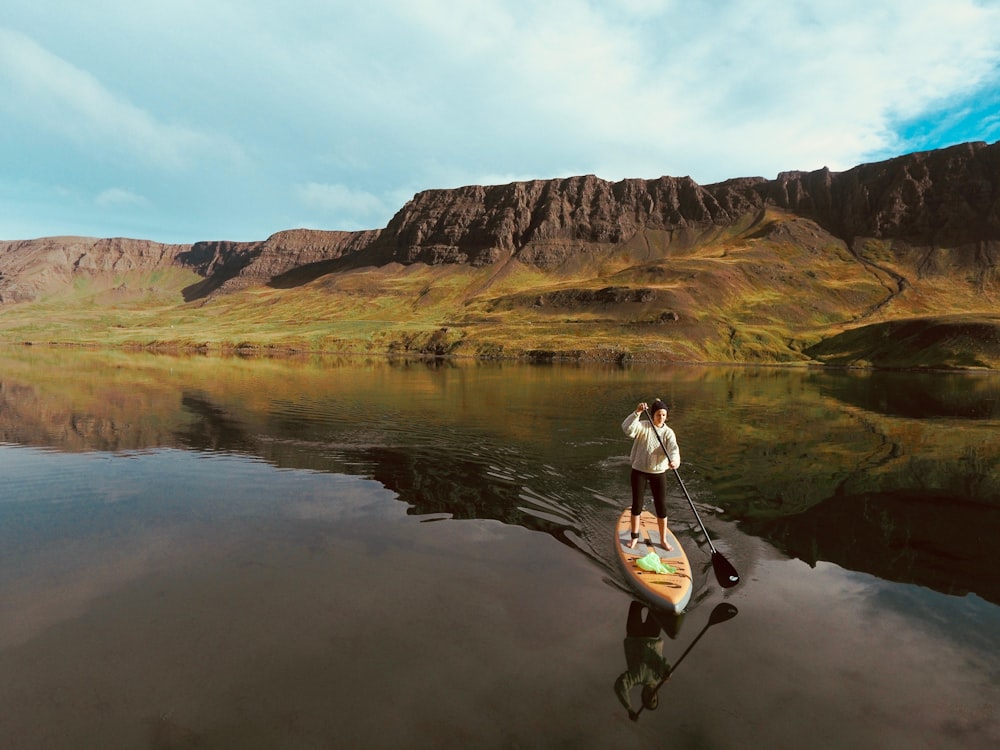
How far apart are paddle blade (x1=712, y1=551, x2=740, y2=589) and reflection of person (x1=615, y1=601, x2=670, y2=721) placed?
2750 millimetres

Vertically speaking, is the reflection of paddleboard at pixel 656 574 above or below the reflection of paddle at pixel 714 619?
above

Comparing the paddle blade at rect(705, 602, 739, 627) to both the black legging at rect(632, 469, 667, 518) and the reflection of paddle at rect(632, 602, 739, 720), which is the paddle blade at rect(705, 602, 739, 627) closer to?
the reflection of paddle at rect(632, 602, 739, 720)

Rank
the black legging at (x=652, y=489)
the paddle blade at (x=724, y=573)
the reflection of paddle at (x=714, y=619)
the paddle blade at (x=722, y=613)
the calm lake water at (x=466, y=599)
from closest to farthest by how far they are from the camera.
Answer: the calm lake water at (x=466, y=599), the reflection of paddle at (x=714, y=619), the paddle blade at (x=722, y=613), the paddle blade at (x=724, y=573), the black legging at (x=652, y=489)

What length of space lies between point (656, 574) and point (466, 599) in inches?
197

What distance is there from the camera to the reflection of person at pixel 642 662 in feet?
32.3

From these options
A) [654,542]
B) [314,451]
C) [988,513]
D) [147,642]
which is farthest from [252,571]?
[988,513]

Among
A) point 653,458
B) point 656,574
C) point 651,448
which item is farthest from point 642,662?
point 651,448

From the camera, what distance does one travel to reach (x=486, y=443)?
3272 cm

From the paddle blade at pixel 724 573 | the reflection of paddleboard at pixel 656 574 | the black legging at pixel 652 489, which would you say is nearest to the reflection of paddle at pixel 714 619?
the reflection of paddleboard at pixel 656 574

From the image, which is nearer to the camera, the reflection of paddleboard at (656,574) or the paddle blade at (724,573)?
the reflection of paddleboard at (656,574)

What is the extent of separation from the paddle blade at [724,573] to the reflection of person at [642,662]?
9.02 ft

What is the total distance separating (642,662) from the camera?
35.7 ft

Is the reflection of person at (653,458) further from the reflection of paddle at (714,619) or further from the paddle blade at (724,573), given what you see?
the reflection of paddle at (714,619)

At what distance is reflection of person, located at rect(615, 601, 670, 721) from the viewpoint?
32.3ft
